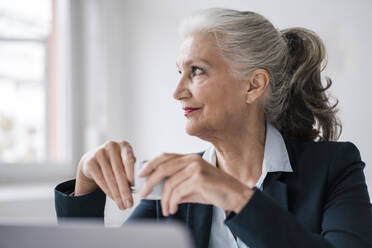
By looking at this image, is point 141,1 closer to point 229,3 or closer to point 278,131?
point 229,3

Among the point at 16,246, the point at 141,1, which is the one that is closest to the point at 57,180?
the point at 141,1

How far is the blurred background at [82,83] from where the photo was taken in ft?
8.98

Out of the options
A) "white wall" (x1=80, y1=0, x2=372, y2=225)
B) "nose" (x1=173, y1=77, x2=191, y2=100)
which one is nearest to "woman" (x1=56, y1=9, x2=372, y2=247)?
"nose" (x1=173, y1=77, x2=191, y2=100)

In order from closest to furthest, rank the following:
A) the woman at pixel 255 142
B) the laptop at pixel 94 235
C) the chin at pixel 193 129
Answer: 1. the laptop at pixel 94 235
2. the woman at pixel 255 142
3. the chin at pixel 193 129

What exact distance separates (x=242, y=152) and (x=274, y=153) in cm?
13

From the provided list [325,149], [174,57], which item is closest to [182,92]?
[325,149]

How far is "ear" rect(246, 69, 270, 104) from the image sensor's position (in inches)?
62.2

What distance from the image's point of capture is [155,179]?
3.05 ft

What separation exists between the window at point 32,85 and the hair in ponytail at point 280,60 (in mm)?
1535

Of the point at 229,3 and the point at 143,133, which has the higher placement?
the point at 229,3

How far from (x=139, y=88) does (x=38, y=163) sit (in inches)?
29.6

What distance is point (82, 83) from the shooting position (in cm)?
294

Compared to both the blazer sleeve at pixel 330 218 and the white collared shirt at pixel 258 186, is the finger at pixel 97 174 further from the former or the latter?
the white collared shirt at pixel 258 186

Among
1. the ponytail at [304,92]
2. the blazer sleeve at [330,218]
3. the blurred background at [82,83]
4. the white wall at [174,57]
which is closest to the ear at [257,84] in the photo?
the ponytail at [304,92]
